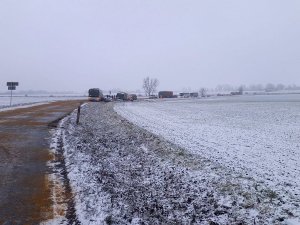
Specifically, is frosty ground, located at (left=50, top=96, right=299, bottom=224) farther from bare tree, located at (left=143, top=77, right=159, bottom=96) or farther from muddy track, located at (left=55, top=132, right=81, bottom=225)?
bare tree, located at (left=143, top=77, right=159, bottom=96)

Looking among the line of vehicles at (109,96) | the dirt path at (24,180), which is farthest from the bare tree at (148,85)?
the dirt path at (24,180)

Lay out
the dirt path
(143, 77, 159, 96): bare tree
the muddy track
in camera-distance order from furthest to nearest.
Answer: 1. (143, 77, 159, 96): bare tree
2. the dirt path
3. the muddy track

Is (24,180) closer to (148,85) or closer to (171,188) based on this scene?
(171,188)

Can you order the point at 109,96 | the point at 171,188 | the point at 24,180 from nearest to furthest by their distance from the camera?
the point at 171,188 < the point at 24,180 < the point at 109,96

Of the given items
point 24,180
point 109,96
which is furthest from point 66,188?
point 109,96

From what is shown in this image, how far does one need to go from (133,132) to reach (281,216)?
1297 centimetres

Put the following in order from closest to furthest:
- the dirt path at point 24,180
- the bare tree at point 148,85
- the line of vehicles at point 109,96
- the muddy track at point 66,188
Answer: the muddy track at point 66,188, the dirt path at point 24,180, the line of vehicles at point 109,96, the bare tree at point 148,85

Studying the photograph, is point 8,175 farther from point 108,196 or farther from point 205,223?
point 205,223

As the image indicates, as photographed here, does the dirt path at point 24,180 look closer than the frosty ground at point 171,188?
No

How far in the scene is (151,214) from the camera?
698cm

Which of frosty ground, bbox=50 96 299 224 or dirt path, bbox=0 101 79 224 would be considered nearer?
frosty ground, bbox=50 96 299 224

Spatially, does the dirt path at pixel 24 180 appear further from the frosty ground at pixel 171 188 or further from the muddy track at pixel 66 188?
the frosty ground at pixel 171 188

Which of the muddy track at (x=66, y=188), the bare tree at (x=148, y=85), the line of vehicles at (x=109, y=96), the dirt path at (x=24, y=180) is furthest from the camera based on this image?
the bare tree at (x=148, y=85)

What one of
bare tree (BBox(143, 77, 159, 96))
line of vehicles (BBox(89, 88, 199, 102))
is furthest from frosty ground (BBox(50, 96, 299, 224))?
bare tree (BBox(143, 77, 159, 96))
